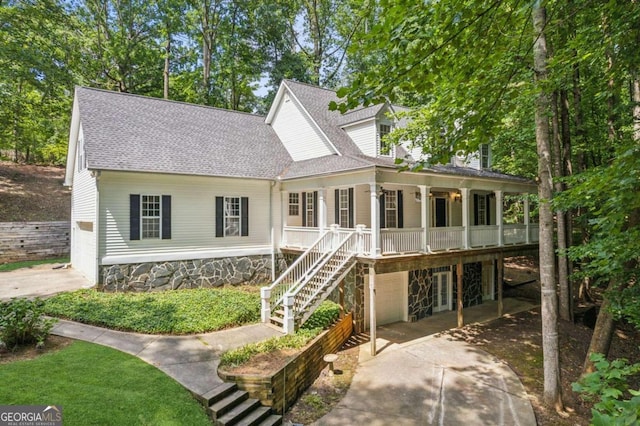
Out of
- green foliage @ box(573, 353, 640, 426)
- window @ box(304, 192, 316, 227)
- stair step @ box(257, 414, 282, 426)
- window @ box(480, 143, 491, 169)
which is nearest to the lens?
green foliage @ box(573, 353, 640, 426)

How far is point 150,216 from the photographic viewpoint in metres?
12.3

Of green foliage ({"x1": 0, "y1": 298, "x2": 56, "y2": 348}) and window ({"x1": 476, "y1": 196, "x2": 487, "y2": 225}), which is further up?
window ({"x1": 476, "y1": 196, "x2": 487, "y2": 225})

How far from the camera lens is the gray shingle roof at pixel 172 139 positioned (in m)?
12.0

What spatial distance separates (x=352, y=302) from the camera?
12.1 metres

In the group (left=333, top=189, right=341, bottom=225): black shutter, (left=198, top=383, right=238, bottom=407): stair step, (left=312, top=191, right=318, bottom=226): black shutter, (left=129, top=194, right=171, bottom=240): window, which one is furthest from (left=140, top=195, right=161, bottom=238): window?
(left=198, top=383, right=238, bottom=407): stair step

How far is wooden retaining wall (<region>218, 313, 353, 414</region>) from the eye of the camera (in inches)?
262

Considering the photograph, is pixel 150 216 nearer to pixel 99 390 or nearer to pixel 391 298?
pixel 99 390

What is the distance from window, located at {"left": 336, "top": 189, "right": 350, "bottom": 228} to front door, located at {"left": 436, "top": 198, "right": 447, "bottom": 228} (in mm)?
4610

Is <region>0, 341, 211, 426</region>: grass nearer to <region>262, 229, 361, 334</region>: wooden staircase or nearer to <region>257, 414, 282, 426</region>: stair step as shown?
<region>257, 414, 282, 426</region>: stair step

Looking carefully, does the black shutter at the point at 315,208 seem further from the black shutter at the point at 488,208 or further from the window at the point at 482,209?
the black shutter at the point at 488,208

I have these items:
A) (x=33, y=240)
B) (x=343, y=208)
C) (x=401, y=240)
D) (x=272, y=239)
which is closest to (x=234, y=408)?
(x=401, y=240)

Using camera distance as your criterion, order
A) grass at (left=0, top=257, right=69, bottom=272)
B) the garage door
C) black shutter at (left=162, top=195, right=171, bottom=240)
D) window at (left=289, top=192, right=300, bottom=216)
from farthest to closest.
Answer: window at (left=289, top=192, right=300, bottom=216) < grass at (left=0, top=257, right=69, bottom=272) < the garage door < black shutter at (left=162, top=195, right=171, bottom=240)

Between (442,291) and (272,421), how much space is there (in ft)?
36.3

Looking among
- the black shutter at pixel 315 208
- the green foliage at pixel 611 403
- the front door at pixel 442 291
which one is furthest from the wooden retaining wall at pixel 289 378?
the front door at pixel 442 291
